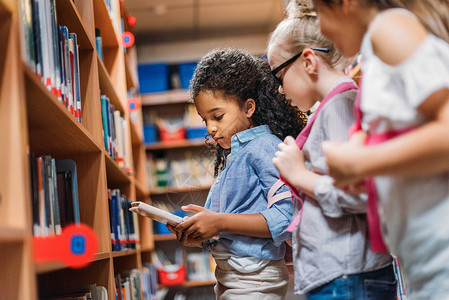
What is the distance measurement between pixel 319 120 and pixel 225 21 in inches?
158

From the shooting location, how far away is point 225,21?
16.1 ft

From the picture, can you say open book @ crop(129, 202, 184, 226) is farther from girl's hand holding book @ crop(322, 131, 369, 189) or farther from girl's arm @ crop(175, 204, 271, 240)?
girl's hand holding book @ crop(322, 131, 369, 189)

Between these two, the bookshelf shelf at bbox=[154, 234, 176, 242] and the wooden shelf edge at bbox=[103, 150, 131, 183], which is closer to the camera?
the wooden shelf edge at bbox=[103, 150, 131, 183]

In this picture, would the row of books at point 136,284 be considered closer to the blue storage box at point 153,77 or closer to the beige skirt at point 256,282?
the beige skirt at point 256,282

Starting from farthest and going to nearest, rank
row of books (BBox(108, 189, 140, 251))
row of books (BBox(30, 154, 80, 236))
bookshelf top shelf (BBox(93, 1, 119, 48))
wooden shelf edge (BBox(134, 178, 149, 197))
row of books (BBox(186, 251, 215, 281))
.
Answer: row of books (BBox(186, 251, 215, 281)) → wooden shelf edge (BBox(134, 178, 149, 197)) → bookshelf top shelf (BBox(93, 1, 119, 48)) → row of books (BBox(108, 189, 140, 251)) → row of books (BBox(30, 154, 80, 236))

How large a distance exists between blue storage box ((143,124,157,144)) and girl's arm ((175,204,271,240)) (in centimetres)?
309

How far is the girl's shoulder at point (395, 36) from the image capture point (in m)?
0.77

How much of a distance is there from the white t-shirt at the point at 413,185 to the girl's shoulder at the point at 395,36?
0.4 inches

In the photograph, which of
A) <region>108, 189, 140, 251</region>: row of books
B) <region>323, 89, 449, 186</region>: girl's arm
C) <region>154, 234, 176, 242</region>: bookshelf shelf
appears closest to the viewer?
<region>323, 89, 449, 186</region>: girl's arm

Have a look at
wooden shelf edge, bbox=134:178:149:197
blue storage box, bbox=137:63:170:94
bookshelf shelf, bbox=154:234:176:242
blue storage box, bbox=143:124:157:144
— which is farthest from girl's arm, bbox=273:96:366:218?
blue storage box, bbox=137:63:170:94

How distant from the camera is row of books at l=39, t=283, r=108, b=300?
1447mm

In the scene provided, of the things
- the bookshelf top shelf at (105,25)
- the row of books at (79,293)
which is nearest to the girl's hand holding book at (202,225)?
the row of books at (79,293)

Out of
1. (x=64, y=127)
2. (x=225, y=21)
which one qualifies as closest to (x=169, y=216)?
(x=64, y=127)

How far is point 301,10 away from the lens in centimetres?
127
